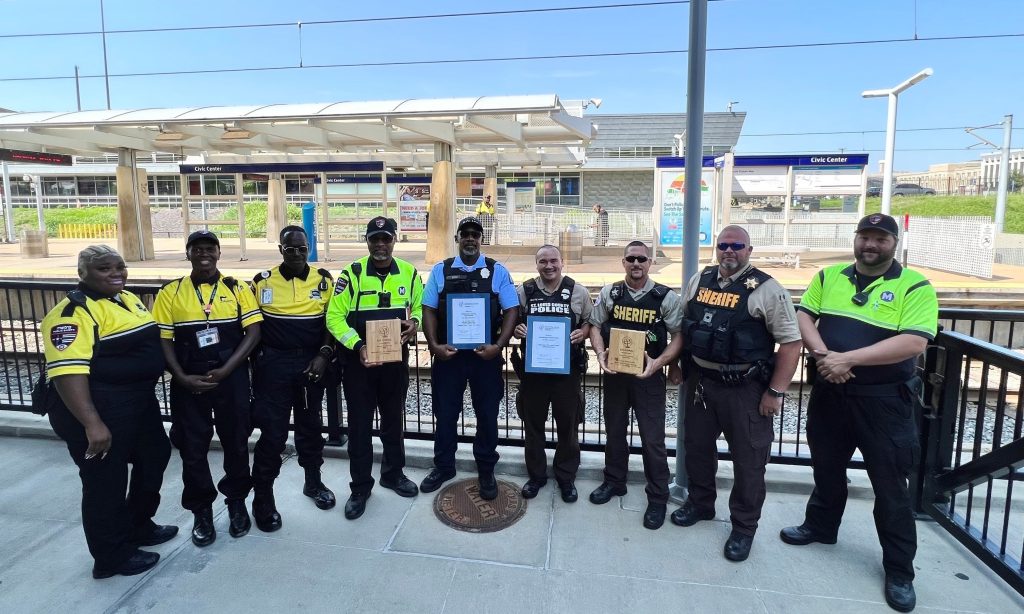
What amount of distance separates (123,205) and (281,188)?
4523mm

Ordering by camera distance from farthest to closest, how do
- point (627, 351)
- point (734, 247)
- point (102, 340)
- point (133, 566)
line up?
point (627, 351), point (734, 247), point (133, 566), point (102, 340)

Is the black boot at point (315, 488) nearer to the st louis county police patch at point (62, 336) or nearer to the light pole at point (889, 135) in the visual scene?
the st louis county police patch at point (62, 336)

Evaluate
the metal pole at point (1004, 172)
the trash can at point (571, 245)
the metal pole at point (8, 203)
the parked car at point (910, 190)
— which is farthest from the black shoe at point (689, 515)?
the parked car at point (910, 190)

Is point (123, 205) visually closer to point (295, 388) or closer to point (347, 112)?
point (347, 112)

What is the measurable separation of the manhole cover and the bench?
1393 cm

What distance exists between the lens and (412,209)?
1756 cm

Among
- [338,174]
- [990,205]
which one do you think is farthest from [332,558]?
[990,205]

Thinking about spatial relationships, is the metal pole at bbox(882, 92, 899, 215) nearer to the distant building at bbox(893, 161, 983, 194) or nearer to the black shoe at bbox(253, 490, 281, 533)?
the black shoe at bbox(253, 490, 281, 533)

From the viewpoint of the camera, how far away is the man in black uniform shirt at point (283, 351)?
3605 mm

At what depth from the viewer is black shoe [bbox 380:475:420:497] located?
4094 millimetres

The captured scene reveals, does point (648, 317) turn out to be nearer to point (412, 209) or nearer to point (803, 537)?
point (803, 537)

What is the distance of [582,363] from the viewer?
401 cm

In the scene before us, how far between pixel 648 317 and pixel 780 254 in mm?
15549

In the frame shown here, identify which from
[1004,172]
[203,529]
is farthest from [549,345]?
[1004,172]
